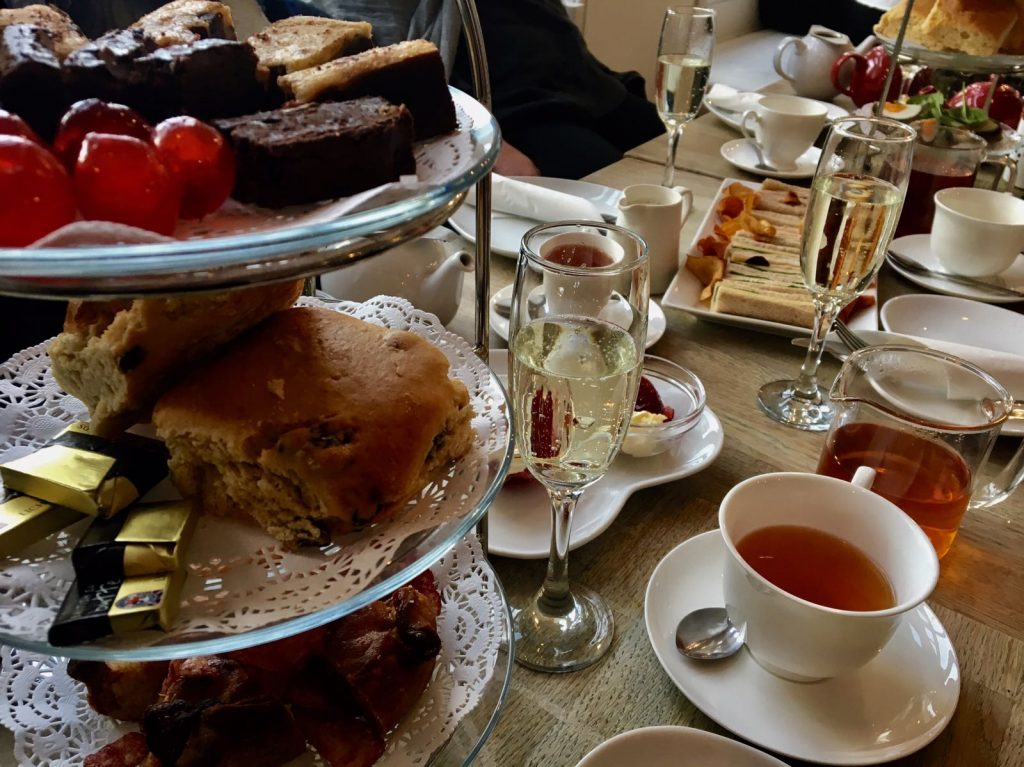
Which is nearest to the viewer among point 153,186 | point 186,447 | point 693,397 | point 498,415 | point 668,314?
point 153,186

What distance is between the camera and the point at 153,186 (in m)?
0.36

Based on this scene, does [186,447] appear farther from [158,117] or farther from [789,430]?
[789,430]

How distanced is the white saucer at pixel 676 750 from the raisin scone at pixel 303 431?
8.1 inches

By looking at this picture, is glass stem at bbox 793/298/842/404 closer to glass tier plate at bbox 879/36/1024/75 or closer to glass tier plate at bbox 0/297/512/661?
glass tier plate at bbox 0/297/512/661

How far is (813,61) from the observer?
185cm

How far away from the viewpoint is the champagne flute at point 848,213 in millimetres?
863

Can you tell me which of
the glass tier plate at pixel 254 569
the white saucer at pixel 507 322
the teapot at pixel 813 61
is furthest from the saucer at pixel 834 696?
the teapot at pixel 813 61

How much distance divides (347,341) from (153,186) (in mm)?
184

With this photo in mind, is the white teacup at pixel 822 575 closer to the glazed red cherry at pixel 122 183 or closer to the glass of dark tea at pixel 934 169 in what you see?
the glazed red cherry at pixel 122 183

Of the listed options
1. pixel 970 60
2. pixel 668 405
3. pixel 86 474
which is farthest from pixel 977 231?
pixel 86 474

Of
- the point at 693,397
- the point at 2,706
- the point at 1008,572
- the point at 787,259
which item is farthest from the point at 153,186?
the point at 787,259

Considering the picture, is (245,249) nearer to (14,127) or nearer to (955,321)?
(14,127)

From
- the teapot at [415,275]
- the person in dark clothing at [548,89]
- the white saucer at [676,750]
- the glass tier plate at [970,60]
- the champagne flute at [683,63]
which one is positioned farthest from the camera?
the person in dark clothing at [548,89]

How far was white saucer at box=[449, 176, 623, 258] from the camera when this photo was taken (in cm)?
118
